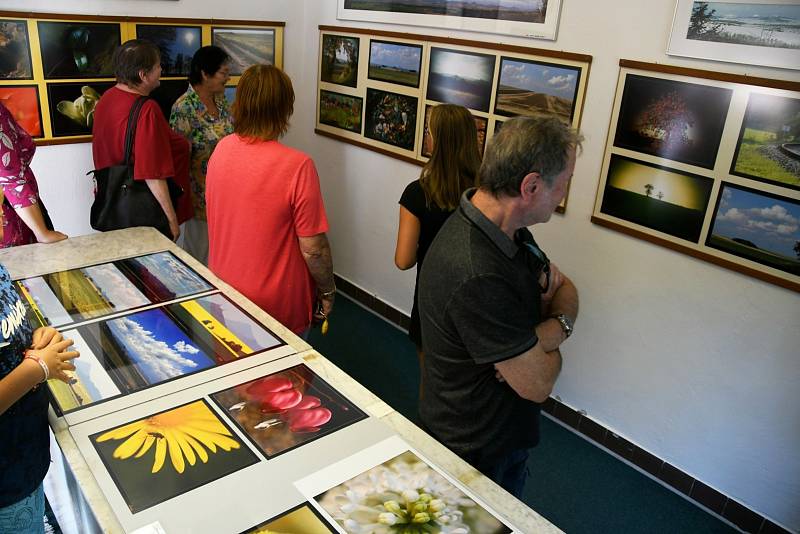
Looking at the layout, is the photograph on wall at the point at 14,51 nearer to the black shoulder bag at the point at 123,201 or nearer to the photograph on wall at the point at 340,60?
the black shoulder bag at the point at 123,201

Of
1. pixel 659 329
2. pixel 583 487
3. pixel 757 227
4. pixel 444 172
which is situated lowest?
pixel 583 487

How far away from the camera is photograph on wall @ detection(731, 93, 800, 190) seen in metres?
2.08

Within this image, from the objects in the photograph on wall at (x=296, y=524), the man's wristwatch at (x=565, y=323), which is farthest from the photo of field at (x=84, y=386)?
the man's wristwatch at (x=565, y=323)

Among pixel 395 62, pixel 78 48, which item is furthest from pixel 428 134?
pixel 78 48

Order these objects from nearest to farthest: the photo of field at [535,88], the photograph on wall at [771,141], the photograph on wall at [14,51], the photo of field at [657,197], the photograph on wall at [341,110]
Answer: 1. the photograph on wall at [771,141]
2. the photo of field at [657,197]
3. the photo of field at [535,88]
4. the photograph on wall at [14,51]
5. the photograph on wall at [341,110]

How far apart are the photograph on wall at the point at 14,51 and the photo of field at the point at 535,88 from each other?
2260mm

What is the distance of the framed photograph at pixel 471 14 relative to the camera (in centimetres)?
272

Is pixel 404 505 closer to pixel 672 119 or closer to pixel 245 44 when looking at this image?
pixel 672 119

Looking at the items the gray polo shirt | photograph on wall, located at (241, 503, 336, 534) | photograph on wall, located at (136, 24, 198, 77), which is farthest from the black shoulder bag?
photograph on wall, located at (241, 503, 336, 534)

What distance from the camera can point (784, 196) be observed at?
2.15m

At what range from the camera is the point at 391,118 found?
3539 millimetres

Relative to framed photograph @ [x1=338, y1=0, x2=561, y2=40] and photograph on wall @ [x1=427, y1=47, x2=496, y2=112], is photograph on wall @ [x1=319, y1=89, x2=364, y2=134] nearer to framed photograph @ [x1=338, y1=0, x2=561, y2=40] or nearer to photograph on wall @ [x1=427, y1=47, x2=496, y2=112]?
framed photograph @ [x1=338, y1=0, x2=561, y2=40]

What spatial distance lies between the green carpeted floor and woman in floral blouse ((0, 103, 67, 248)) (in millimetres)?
1632

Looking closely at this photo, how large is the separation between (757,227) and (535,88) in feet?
3.59
